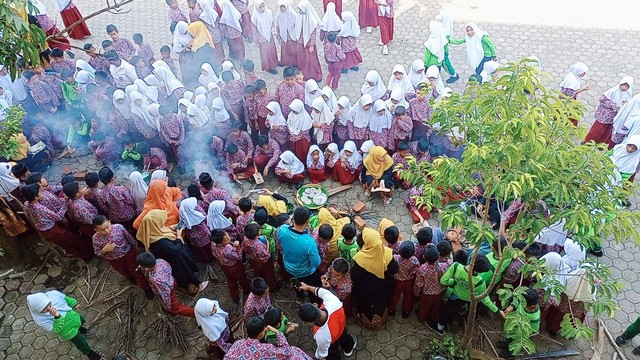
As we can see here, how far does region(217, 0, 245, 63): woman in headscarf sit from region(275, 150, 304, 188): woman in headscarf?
13.8 ft

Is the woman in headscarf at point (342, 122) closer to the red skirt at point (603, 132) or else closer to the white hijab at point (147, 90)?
the white hijab at point (147, 90)

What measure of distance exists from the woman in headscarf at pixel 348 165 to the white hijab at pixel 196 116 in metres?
2.40

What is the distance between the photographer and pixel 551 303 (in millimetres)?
5520

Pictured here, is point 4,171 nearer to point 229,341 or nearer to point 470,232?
point 229,341

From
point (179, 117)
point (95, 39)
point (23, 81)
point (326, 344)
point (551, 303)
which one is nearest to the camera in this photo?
point (326, 344)

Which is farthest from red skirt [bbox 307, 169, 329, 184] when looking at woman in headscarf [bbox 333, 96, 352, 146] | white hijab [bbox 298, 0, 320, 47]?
white hijab [bbox 298, 0, 320, 47]

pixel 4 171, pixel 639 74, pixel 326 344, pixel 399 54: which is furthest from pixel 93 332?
pixel 639 74

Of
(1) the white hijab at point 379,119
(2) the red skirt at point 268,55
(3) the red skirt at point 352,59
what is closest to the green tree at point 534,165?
(1) the white hijab at point 379,119

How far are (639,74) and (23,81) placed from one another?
12.8 metres

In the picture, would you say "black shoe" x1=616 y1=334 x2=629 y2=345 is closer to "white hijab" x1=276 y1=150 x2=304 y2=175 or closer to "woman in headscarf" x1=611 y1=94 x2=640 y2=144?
"woman in headscarf" x1=611 y1=94 x2=640 y2=144

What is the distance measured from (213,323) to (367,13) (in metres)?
9.27

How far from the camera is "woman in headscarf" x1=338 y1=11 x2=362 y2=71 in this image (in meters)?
10.0

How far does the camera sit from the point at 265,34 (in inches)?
423

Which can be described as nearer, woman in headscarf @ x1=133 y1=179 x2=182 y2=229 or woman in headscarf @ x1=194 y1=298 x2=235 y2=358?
woman in headscarf @ x1=194 y1=298 x2=235 y2=358
